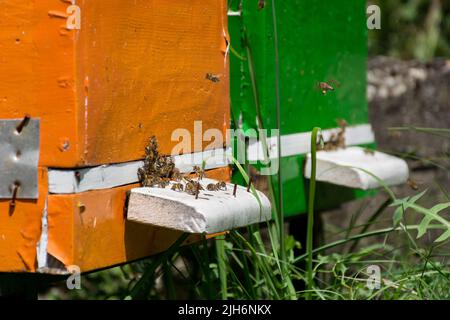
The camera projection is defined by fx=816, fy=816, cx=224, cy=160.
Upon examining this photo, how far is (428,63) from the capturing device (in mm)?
3791

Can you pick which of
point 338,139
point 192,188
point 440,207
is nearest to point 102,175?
point 192,188

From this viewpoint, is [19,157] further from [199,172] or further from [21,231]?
[199,172]

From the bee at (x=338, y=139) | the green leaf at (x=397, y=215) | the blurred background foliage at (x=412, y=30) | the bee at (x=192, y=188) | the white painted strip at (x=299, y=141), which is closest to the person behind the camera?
the bee at (x=192, y=188)

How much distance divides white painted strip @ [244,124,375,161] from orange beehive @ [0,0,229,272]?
468 mm

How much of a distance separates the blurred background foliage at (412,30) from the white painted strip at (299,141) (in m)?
3.00

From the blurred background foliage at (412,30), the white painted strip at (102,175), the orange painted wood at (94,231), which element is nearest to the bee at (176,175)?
the white painted strip at (102,175)

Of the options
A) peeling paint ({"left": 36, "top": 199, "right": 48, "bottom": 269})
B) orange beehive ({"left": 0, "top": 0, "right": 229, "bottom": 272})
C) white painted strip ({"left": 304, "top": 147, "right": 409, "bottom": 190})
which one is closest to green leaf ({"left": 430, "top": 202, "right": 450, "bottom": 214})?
white painted strip ({"left": 304, "top": 147, "right": 409, "bottom": 190})

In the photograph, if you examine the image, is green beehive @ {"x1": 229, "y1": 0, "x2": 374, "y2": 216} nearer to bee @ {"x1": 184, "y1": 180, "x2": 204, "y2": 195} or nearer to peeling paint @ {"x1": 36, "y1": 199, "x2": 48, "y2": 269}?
bee @ {"x1": 184, "y1": 180, "x2": 204, "y2": 195}

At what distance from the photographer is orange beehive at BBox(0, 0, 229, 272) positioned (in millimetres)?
1550

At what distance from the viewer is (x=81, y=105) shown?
5.09 ft

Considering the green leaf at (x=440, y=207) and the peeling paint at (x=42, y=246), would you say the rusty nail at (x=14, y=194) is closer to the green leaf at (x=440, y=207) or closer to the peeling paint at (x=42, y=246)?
the peeling paint at (x=42, y=246)

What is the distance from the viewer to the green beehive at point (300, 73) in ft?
7.23

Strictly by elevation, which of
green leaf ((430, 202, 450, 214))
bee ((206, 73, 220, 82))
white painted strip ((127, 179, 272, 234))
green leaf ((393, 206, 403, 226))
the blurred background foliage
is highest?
the blurred background foliage

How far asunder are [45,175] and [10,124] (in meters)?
0.13
